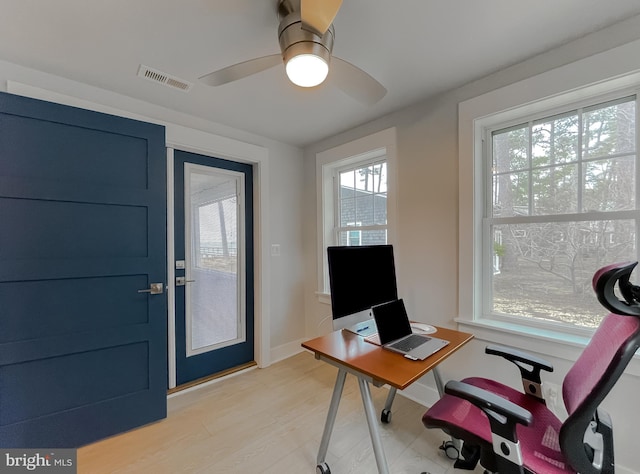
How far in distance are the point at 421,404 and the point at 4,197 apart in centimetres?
305

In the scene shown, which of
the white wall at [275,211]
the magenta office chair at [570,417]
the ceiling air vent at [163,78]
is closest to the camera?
the magenta office chair at [570,417]

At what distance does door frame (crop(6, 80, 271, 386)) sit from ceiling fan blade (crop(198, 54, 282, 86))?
113 centimetres

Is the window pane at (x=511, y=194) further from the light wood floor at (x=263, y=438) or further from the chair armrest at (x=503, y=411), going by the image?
the light wood floor at (x=263, y=438)


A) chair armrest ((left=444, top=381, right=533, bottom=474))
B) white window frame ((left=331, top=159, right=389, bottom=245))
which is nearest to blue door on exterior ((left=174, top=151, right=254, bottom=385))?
white window frame ((left=331, top=159, right=389, bottom=245))

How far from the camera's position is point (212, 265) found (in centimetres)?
263

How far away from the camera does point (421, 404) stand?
215cm

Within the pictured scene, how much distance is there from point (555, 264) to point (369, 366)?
1.37 meters

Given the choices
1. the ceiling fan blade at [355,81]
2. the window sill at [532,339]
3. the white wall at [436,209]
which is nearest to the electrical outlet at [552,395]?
the white wall at [436,209]

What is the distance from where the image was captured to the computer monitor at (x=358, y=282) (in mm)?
1517

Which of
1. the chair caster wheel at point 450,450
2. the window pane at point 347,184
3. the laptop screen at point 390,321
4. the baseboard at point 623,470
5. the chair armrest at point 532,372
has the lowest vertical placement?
the chair caster wheel at point 450,450

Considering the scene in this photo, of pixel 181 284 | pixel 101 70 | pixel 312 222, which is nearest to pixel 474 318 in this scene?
pixel 312 222

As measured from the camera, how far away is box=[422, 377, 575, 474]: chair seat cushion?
3.27 feet

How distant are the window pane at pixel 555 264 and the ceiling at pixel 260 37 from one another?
3.51ft

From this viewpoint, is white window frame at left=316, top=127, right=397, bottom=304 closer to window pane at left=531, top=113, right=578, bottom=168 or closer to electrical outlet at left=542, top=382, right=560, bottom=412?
window pane at left=531, top=113, right=578, bottom=168
